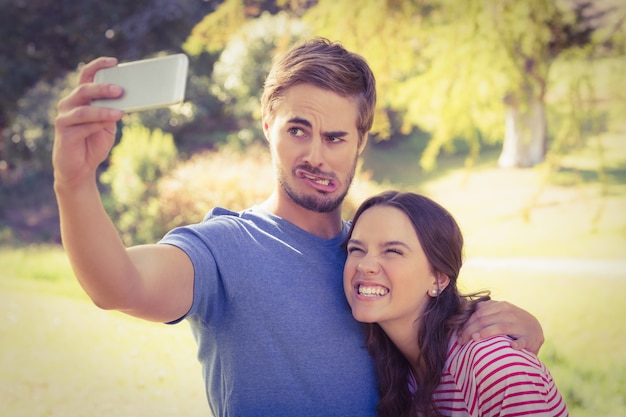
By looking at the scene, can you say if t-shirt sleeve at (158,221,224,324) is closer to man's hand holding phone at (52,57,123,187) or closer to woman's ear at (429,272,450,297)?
man's hand holding phone at (52,57,123,187)

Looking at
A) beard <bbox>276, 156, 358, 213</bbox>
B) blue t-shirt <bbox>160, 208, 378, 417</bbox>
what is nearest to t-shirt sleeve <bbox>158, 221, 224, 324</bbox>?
blue t-shirt <bbox>160, 208, 378, 417</bbox>

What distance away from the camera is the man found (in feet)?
3.54

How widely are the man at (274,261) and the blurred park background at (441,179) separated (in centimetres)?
275

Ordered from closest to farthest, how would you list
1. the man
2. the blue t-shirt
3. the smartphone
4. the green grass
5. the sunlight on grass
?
the smartphone < the man < the blue t-shirt < the sunlight on grass < the green grass

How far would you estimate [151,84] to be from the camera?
97 cm

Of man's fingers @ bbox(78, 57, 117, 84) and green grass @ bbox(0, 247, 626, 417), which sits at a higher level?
man's fingers @ bbox(78, 57, 117, 84)

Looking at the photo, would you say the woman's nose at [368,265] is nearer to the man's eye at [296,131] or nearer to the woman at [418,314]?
the woman at [418,314]

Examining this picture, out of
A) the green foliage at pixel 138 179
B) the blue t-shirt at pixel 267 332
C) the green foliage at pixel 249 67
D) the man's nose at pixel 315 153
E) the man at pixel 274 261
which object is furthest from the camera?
the green foliage at pixel 249 67

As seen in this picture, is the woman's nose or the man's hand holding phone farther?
the woman's nose

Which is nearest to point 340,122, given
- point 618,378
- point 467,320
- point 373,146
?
point 467,320

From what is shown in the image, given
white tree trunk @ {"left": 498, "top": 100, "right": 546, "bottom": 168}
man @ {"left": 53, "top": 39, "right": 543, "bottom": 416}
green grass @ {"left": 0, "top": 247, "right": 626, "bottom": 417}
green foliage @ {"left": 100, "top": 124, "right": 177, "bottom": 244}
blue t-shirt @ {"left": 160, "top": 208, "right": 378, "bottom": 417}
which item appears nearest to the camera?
man @ {"left": 53, "top": 39, "right": 543, "bottom": 416}

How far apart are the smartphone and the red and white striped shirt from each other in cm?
99

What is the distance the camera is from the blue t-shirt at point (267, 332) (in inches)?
60.1

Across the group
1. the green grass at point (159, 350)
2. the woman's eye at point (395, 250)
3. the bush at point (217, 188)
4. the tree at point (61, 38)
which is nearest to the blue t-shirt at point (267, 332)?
the woman's eye at point (395, 250)
